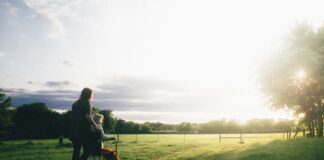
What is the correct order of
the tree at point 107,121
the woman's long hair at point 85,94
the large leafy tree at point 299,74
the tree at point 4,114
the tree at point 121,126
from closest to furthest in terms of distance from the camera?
the woman's long hair at point 85,94, the large leafy tree at point 299,74, the tree at point 4,114, the tree at point 107,121, the tree at point 121,126

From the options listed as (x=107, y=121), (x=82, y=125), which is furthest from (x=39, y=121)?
(x=82, y=125)

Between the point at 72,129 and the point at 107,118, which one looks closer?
the point at 72,129

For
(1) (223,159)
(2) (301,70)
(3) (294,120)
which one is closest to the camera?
(1) (223,159)

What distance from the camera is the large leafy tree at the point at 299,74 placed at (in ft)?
106

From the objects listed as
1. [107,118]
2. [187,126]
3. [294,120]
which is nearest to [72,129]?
[294,120]

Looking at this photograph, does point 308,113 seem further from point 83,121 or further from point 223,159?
point 83,121

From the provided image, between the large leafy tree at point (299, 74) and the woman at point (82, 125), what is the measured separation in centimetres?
2876

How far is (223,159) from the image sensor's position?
20.9m

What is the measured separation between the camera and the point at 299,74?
3438 centimetres

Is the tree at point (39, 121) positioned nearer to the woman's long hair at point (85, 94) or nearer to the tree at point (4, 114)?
the tree at point (4, 114)

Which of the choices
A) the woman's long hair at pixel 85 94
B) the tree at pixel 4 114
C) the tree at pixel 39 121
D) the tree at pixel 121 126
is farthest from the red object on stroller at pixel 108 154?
the tree at pixel 121 126

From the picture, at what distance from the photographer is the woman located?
27.8 ft

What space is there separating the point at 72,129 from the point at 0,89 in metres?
71.1

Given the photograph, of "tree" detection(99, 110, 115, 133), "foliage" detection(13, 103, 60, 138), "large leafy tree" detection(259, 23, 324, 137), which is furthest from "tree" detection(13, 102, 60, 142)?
"large leafy tree" detection(259, 23, 324, 137)
